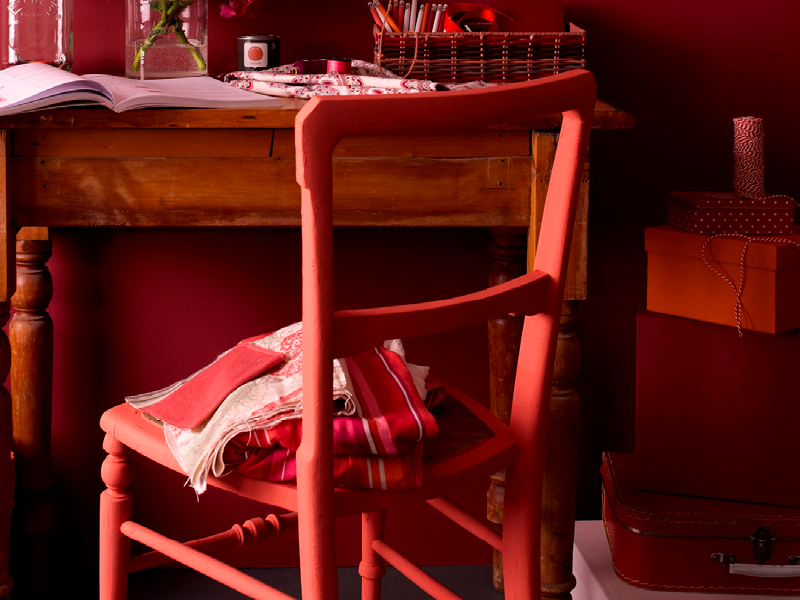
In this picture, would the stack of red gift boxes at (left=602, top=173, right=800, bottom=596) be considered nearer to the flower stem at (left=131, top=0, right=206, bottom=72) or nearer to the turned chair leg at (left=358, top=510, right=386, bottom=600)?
the turned chair leg at (left=358, top=510, right=386, bottom=600)

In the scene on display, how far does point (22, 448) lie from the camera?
1.46 m

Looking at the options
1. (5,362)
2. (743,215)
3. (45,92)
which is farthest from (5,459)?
(743,215)

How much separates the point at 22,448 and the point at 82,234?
0.39 metres

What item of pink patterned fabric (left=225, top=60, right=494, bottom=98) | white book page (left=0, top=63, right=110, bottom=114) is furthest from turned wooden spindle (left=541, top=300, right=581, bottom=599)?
white book page (left=0, top=63, right=110, bottom=114)

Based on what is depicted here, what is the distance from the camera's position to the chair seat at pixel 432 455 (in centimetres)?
81

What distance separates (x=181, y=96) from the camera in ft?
3.36

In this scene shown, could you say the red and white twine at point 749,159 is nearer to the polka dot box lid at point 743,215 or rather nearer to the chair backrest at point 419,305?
the polka dot box lid at point 743,215

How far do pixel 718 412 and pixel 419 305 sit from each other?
673 millimetres

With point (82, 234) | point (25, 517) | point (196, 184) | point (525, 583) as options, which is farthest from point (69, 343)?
point (525, 583)

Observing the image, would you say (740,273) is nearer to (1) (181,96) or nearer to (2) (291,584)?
(1) (181,96)

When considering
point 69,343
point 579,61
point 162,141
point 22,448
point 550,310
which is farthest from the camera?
point 69,343

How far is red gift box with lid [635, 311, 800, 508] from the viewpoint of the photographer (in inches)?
47.9

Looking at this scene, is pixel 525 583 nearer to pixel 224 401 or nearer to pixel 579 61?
pixel 224 401

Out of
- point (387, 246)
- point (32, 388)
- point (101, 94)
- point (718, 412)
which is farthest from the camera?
point (387, 246)
